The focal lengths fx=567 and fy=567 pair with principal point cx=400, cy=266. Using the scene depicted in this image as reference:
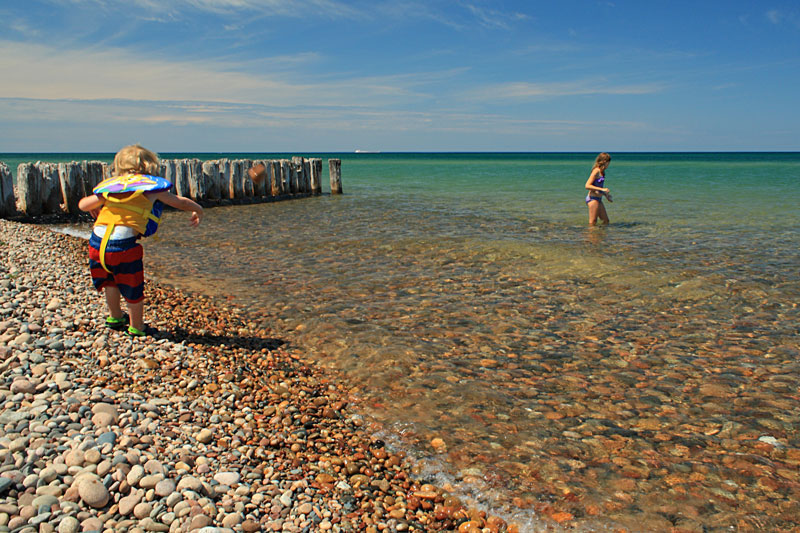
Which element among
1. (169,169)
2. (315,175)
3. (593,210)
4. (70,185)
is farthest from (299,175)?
(593,210)

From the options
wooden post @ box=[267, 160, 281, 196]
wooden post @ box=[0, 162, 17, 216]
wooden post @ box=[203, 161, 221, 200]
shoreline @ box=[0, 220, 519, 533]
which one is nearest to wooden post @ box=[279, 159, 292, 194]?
wooden post @ box=[267, 160, 281, 196]

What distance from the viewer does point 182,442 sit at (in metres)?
3.76

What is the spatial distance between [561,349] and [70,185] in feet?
47.2

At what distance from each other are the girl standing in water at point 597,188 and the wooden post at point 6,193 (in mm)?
13965

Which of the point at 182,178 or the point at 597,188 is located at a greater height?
the point at 182,178

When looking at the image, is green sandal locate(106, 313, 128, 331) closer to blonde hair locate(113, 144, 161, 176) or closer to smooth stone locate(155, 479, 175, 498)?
blonde hair locate(113, 144, 161, 176)

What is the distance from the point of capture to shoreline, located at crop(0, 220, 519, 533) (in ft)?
9.93

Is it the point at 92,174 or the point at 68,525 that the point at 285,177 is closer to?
the point at 92,174

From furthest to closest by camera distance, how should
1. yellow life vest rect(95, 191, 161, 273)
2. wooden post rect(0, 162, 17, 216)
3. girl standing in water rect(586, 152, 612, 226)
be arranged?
wooden post rect(0, 162, 17, 216) < girl standing in water rect(586, 152, 612, 226) < yellow life vest rect(95, 191, 161, 273)

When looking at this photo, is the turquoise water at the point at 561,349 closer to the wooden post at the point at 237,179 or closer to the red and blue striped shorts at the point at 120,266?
the red and blue striped shorts at the point at 120,266

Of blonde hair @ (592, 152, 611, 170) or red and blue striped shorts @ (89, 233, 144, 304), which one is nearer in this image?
red and blue striped shorts @ (89, 233, 144, 304)

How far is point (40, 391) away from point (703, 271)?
923cm

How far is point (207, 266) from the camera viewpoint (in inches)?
392

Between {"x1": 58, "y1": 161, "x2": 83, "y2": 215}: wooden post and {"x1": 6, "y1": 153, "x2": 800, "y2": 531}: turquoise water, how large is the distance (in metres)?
3.97
